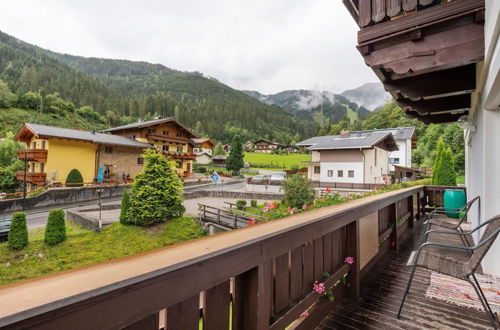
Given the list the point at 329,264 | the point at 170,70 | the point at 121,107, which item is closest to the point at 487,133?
the point at 329,264

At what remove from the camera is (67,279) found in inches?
24.3

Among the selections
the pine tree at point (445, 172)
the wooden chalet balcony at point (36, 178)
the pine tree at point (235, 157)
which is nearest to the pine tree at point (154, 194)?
the wooden chalet balcony at point (36, 178)

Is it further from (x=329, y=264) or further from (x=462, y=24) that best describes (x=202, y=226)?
(x=462, y=24)

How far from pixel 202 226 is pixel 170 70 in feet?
390

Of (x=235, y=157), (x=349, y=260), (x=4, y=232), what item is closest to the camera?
(x=349, y=260)

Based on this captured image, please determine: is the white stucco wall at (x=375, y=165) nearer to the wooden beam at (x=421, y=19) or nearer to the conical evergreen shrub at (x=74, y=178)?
the wooden beam at (x=421, y=19)

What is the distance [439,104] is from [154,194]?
37.9 ft

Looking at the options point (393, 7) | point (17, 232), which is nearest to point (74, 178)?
point (17, 232)

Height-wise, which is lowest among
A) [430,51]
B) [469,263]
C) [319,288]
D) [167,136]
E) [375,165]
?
[319,288]

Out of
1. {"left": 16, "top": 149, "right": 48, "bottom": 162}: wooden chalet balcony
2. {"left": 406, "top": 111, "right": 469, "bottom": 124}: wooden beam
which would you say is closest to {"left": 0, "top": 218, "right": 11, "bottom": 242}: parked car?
{"left": 16, "top": 149, "right": 48, "bottom": 162}: wooden chalet balcony

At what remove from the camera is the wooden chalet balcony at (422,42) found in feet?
6.22

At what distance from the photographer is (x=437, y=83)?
2.52m

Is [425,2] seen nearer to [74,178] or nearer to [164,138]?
[74,178]

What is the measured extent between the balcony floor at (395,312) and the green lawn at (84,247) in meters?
9.68
